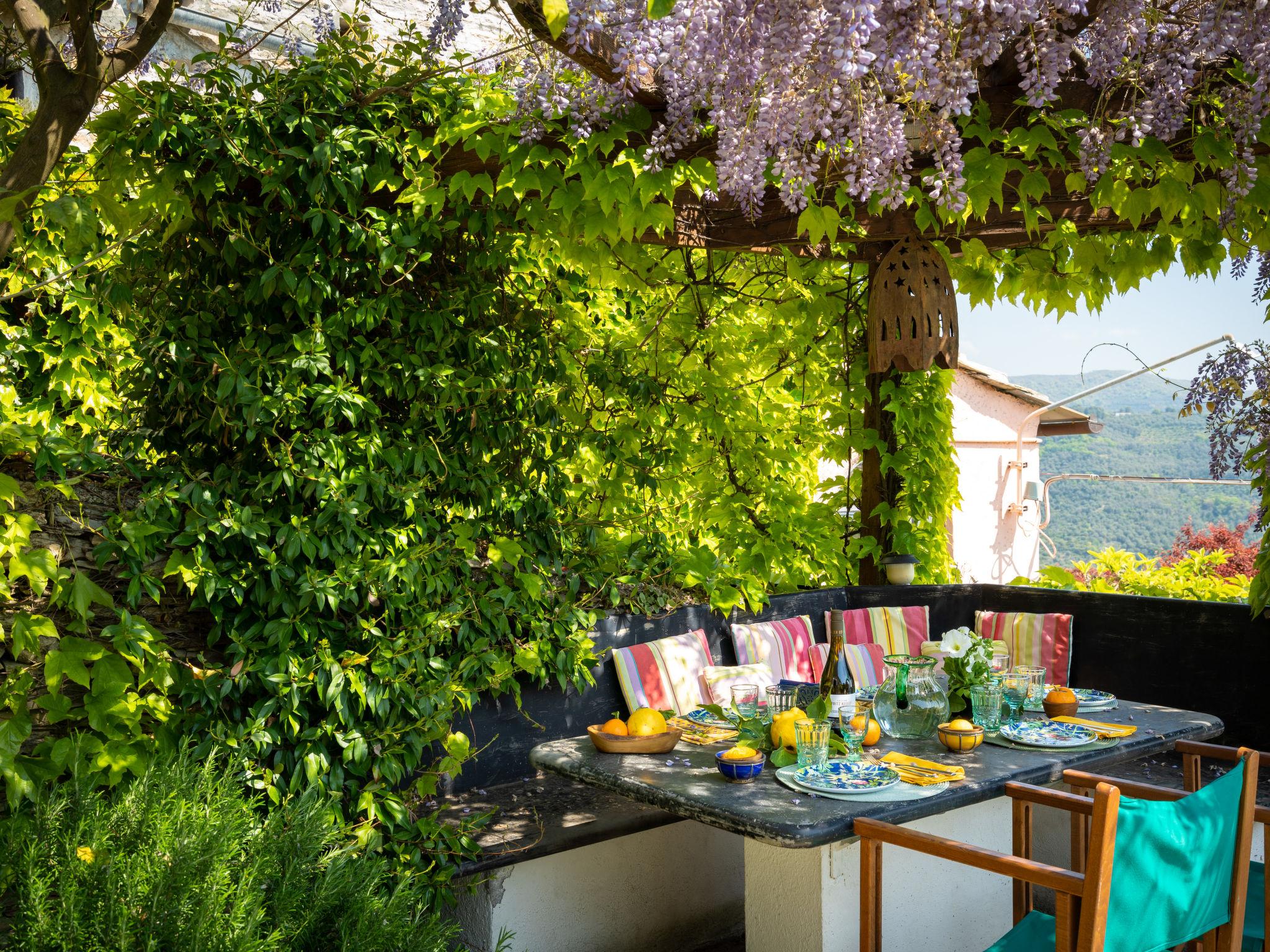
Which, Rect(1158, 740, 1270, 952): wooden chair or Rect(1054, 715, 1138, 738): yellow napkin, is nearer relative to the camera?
Rect(1158, 740, 1270, 952): wooden chair

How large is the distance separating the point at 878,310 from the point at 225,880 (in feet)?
9.48

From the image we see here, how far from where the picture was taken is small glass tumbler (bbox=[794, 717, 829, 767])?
2545mm

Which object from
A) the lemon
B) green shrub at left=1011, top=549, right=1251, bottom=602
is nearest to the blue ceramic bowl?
the lemon

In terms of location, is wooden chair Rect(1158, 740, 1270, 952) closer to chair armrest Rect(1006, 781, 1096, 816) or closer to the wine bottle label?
chair armrest Rect(1006, 781, 1096, 816)

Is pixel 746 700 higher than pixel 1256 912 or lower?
higher

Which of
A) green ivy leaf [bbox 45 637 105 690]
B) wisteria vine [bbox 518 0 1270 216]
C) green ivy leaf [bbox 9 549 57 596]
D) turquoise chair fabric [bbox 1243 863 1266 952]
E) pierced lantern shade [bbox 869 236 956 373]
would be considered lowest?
turquoise chair fabric [bbox 1243 863 1266 952]

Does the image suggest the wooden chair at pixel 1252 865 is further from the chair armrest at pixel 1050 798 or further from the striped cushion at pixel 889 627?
the striped cushion at pixel 889 627

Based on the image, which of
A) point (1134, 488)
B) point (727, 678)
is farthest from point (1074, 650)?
point (1134, 488)

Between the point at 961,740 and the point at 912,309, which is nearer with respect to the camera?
the point at 961,740

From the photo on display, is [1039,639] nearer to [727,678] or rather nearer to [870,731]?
[727,678]

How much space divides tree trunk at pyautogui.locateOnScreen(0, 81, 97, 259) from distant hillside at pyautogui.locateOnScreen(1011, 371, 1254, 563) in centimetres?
1355

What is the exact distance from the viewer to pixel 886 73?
2.49m

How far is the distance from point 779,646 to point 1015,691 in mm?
1403

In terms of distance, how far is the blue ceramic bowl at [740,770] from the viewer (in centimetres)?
256
